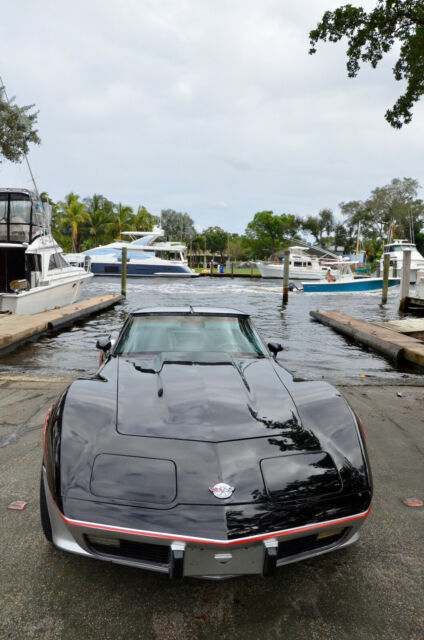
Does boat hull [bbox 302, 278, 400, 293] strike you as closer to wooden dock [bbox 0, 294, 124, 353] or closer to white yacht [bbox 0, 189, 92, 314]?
wooden dock [bbox 0, 294, 124, 353]

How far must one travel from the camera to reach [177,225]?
104m

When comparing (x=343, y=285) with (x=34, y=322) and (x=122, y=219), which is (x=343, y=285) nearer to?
(x=34, y=322)

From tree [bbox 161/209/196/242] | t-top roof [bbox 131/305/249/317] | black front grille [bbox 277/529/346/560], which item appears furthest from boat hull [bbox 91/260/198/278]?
tree [bbox 161/209/196/242]

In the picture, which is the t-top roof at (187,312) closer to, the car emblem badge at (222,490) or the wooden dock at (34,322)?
the car emblem badge at (222,490)

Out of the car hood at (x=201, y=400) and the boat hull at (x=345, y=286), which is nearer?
the car hood at (x=201, y=400)

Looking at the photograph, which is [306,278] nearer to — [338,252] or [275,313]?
[275,313]

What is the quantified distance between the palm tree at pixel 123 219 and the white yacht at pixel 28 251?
52.8 m

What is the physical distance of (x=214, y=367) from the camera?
344 cm

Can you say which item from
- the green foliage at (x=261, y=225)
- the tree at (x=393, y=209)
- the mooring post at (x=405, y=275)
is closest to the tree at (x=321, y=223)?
the green foliage at (x=261, y=225)

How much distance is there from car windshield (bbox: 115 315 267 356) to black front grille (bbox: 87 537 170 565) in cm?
199

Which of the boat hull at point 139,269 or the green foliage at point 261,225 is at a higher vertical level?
the green foliage at point 261,225

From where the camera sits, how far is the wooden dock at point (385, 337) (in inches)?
356

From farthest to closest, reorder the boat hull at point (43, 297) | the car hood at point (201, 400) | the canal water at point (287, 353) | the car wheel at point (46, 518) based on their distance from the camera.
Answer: the boat hull at point (43, 297)
the canal water at point (287, 353)
the car hood at point (201, 400)
the car wheel at point (46, 518)

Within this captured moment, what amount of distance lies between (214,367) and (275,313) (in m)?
17.0
